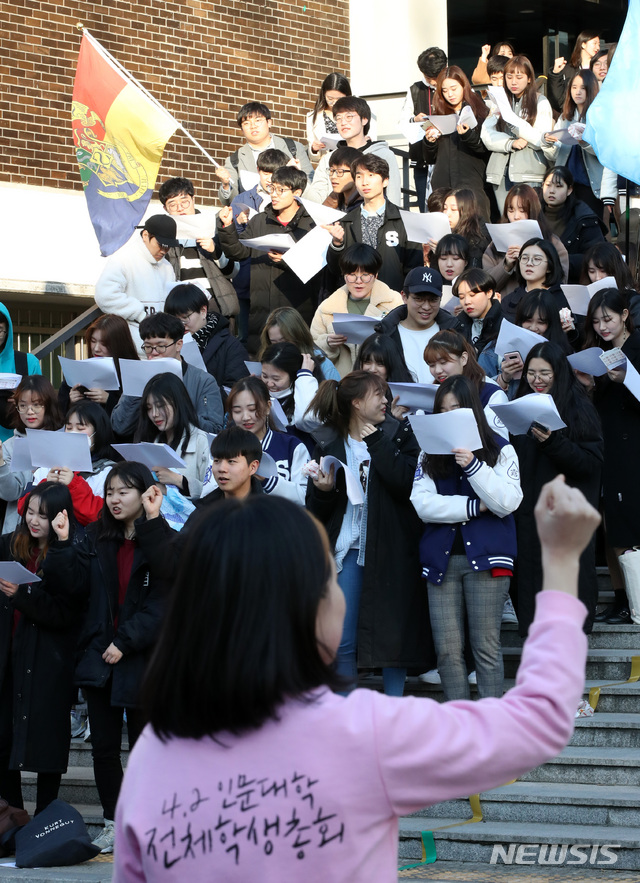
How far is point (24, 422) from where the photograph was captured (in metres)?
7.25

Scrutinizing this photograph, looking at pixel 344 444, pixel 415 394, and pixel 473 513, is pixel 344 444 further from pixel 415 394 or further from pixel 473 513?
pixel 473 513

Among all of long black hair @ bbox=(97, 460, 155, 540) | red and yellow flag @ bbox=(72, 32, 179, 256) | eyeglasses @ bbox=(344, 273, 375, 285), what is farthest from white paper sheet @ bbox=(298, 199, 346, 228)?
long black hair @ bbox=(97, 460, 155, 540)

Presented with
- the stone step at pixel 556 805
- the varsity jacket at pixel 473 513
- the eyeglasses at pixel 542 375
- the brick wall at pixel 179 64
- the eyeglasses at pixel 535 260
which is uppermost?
the brick wall at pixel 179 64

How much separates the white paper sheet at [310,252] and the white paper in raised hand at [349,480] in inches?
115

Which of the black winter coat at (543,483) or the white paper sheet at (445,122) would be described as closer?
the black winter coat at (543,483)

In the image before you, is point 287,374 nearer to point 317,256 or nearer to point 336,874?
point 317,256

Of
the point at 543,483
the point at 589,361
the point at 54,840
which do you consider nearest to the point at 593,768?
the point at 543,483

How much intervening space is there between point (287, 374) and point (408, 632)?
7.00 feet

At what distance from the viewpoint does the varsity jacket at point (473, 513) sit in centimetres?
542

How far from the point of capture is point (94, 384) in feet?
24.9

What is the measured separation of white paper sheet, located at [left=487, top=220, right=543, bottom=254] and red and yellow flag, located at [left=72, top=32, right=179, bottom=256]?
3018 mm

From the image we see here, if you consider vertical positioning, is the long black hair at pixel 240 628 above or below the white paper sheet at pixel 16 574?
below

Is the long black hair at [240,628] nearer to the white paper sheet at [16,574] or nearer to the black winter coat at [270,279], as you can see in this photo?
the white paper sheet at [16,574]

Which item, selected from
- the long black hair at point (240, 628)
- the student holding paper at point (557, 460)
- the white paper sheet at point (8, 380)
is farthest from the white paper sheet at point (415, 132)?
the long black hair at point (240, 628)
